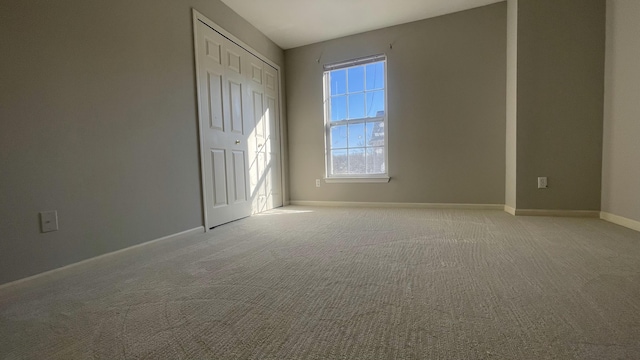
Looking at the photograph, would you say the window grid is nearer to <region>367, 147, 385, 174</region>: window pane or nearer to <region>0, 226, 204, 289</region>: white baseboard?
<region>367, 147, 385, 174</region>: window pane

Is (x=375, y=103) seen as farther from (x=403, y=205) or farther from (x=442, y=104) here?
(x=403, y=205)

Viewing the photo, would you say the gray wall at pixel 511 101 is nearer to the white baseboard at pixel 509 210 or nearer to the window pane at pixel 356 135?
the white baseboard at pixel 509 210

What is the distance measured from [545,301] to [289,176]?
3459 mm

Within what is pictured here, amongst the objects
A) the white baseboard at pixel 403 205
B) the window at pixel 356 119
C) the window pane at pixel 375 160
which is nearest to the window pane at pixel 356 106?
the window at pixel 356 119

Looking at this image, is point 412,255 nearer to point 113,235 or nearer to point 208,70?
point 113,235

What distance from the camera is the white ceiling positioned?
9.84ft

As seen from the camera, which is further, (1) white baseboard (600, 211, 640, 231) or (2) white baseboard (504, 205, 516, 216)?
(2) white baseboard (504, 205, 516, 216)

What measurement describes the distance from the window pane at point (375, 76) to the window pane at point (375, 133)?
19.5 inches

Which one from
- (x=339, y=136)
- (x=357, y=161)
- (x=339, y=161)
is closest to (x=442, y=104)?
(x=357, y=161)

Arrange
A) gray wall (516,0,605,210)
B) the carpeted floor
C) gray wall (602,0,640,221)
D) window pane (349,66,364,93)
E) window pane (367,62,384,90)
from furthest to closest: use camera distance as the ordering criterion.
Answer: window pane (349,66,364,93) → window pane (367,62,384,90) → gray wall (516,0,605,210) → gray wall (602,0,640,221) → the carpeted floor

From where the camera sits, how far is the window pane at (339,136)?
12.8 ft

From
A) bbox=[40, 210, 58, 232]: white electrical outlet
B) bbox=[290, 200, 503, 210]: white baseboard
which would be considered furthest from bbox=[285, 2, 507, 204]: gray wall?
bbox=[40, 210, 58, 232]: white electrical outlet

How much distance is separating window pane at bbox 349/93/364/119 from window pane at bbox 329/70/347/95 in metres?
0.18

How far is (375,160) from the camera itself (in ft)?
12.3
